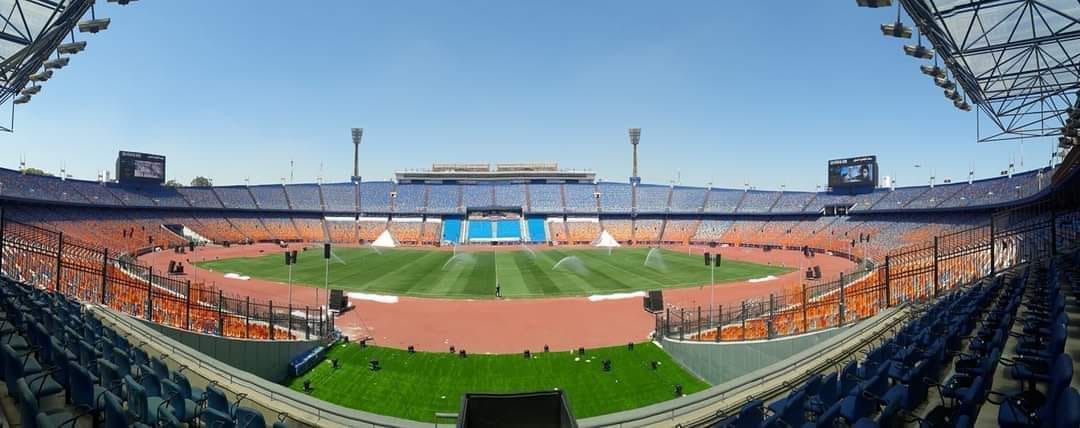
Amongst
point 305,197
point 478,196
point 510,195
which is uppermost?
point 510,195

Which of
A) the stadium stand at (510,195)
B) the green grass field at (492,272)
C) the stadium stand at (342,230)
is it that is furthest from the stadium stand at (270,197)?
the stadium stand at (510,195)

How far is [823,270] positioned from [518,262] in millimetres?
Answer: 31393

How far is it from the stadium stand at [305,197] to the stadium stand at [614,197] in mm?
49508

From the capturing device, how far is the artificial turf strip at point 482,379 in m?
14.9

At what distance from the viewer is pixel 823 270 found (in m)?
45.8

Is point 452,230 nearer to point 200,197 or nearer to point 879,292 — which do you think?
point 200,197

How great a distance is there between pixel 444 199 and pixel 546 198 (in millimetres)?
21081

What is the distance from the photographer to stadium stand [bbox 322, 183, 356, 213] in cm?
8950

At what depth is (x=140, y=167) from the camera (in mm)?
72438

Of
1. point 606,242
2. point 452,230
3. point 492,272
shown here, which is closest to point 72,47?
point 492,272

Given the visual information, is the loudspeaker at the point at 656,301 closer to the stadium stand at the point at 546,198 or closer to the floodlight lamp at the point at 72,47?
the floodlight lamp at the point at 72,47

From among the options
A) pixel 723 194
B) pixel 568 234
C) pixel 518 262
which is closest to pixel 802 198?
pixel 723 194

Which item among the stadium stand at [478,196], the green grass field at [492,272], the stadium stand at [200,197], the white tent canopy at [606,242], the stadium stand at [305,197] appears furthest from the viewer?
the stadium stand at [478,196]

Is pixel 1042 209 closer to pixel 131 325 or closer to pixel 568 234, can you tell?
pixel 131 325
